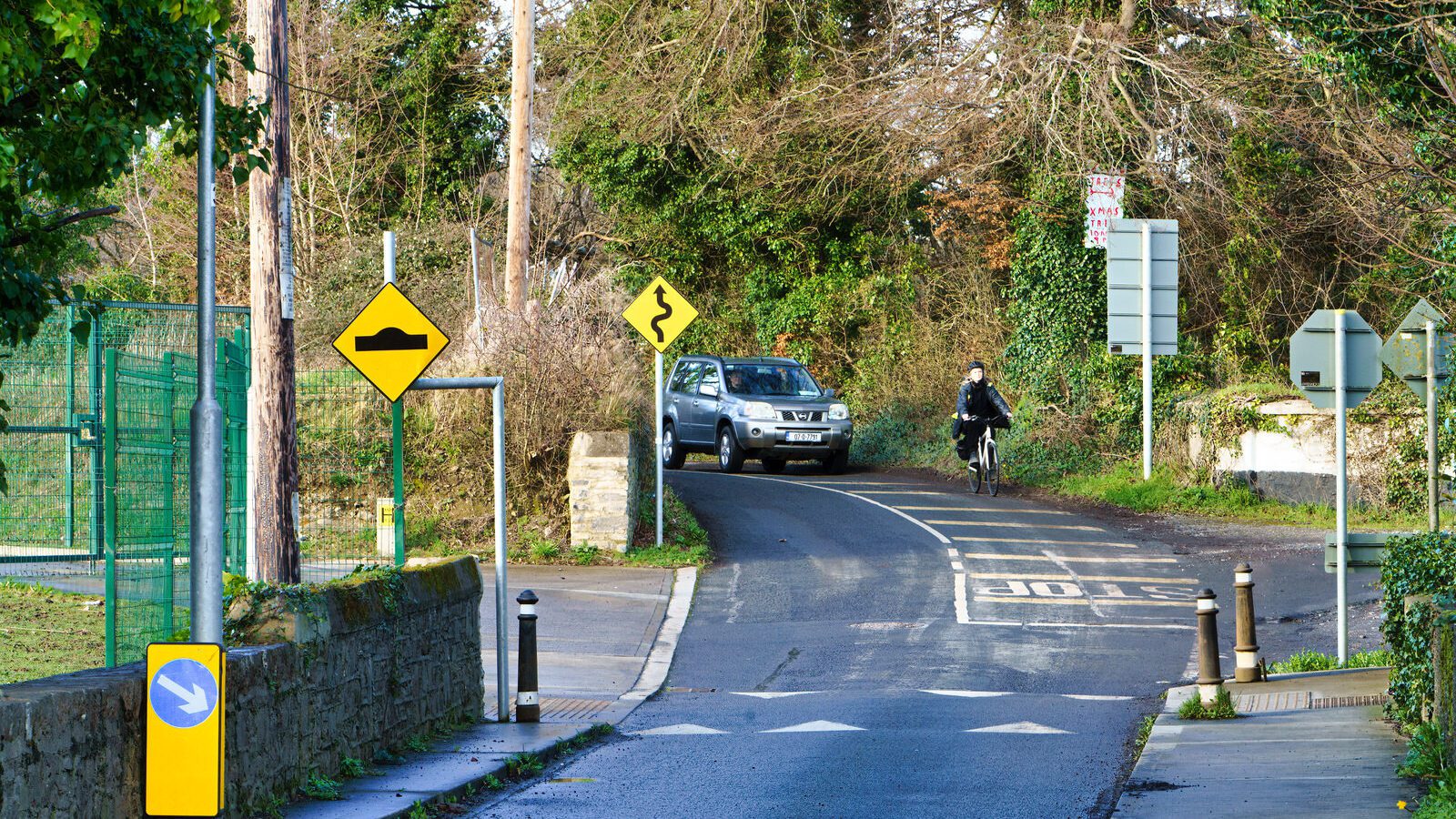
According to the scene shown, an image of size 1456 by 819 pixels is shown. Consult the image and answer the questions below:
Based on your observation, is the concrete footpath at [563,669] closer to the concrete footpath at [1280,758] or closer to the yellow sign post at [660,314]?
the yellow sign post at [660,314]

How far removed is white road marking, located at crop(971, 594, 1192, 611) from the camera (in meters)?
16.3

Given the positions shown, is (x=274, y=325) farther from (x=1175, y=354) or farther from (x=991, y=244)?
(x=991, y=244)

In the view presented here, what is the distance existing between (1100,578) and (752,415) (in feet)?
32.5

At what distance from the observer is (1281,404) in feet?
74.8

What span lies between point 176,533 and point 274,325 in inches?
134

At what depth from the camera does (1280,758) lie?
29.5 ft

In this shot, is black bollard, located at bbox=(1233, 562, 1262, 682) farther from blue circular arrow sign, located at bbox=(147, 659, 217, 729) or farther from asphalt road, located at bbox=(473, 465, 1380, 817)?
blue circular arrow sign, located at bbox=(147, 659, 217, 729)

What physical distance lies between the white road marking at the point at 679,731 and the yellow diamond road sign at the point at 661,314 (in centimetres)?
915

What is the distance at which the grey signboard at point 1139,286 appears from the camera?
2459 centimetres

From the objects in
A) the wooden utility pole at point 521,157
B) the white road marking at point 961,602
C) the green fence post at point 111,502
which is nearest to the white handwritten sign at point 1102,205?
the wooden utility pole at point 521,157

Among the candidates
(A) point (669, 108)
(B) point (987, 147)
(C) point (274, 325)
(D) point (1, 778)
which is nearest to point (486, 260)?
(A) point (669, 108)

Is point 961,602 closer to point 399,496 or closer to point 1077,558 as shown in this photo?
point 1077,558

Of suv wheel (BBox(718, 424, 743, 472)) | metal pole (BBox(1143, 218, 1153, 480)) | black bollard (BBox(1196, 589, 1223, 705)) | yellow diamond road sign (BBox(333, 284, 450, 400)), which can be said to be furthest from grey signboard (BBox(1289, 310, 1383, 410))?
suv wheel (BBox(718, 424, 743, 472))

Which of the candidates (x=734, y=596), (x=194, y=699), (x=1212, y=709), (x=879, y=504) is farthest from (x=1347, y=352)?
(x=194, y=699)
